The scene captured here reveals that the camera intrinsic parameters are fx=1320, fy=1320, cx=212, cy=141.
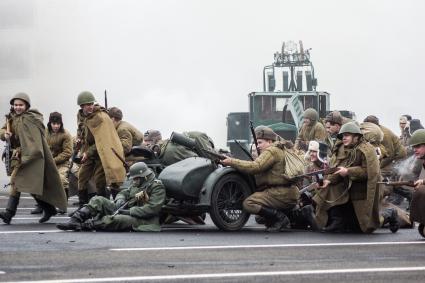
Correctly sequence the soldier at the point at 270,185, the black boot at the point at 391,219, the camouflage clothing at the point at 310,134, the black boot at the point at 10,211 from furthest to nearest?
1. the camouflage clothing at the point at 310,134
2. the black boot at the point at 10,211
3. the black boot at the point at 391,219
4. the soldier at the point at 270,185

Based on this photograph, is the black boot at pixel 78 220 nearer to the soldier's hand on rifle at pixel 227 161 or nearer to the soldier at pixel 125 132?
the soldier's hand on rifle at pixel 227 161

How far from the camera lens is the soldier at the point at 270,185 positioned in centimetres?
1566

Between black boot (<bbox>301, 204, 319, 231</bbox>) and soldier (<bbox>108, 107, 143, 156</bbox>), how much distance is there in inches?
161

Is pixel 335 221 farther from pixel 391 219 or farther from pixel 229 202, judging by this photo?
pixel 229 202

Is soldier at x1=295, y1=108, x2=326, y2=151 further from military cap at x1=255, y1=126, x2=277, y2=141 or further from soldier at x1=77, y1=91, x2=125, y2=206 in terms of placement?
military cap at x1=255, y1=126, x2=277, y2=141

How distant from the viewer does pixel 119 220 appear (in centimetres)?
1547

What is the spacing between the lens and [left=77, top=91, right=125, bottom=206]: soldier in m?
18.0

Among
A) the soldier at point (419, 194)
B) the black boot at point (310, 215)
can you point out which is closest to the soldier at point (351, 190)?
the black boot at point (310, 215)

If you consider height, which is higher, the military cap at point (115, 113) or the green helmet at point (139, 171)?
the military cap at point (115, 113)

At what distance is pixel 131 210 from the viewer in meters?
15.6

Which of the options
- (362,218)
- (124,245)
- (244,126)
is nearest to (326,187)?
(362,218)

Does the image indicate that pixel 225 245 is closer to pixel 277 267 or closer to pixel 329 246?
pixel 329 246

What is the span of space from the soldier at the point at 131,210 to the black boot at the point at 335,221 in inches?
80.9

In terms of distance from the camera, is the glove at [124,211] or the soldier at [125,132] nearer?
the glove at [124,211]
